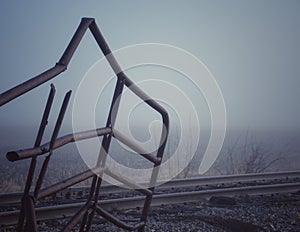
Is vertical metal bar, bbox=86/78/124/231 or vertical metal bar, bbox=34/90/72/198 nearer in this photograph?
vertical metal bar, bbox=34/90/72/198

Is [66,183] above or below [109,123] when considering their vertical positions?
below

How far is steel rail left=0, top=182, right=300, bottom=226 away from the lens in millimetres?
5401

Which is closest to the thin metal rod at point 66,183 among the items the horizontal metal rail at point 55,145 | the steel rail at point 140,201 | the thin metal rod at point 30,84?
the horizontal metal rail at point 55,145

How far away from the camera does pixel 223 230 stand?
17.0 ft

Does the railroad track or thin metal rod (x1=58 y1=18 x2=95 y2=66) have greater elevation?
the railroad track

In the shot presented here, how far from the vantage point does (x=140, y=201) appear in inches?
259

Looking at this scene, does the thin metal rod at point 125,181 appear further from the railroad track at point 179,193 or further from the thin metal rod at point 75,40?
the railroad track at point 179,193

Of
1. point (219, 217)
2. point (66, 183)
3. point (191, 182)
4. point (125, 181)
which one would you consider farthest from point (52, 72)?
point (191, 182)

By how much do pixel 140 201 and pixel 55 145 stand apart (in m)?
5.14

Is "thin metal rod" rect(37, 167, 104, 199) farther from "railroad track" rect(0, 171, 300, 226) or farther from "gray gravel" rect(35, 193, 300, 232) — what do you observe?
"railroad track" rect(0, 171, 300, 226)

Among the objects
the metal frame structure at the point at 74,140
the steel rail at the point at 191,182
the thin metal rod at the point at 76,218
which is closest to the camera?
the metal frame structure at the point at 74,140

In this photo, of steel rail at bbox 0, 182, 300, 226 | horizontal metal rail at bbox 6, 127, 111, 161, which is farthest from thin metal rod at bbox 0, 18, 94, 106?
steel rail at bbox 0, 182, 300, 226

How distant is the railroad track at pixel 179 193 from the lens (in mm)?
5492

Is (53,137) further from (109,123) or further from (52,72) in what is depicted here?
(109,123)
